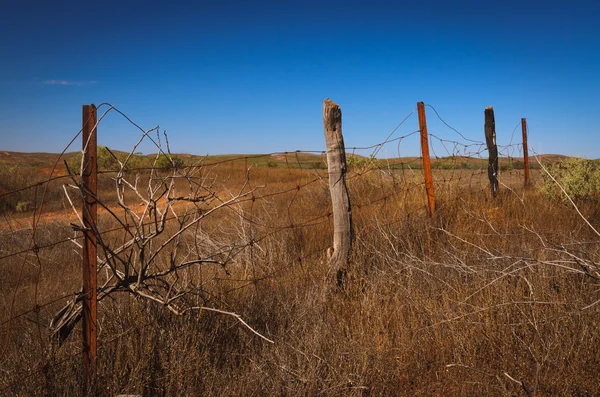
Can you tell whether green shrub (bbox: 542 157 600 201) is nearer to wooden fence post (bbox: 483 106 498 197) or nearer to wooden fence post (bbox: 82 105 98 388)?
wooden fence post (bbox: 483 106 498 197)

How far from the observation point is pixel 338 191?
13.5 feet

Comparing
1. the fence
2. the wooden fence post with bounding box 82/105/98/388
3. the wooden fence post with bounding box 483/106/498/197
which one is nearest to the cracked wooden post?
Result: the fence

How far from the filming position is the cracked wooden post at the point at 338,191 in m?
4.09

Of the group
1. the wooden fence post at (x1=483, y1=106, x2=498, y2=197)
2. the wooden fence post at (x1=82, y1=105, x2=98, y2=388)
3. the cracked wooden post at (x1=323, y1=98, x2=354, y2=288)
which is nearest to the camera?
the wooden fence post at (x1=82, y1=105, x2=98, y2=388)

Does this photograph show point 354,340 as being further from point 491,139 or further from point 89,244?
point 491,139

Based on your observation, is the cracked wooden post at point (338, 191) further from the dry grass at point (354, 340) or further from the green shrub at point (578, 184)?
the green shrub at point (578, 184)

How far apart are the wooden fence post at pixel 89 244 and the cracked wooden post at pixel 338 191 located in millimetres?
2222

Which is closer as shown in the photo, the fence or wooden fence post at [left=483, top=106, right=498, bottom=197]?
the fence

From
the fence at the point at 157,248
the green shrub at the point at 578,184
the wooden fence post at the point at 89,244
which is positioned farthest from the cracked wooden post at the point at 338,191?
the green shrub at the point at 578,184

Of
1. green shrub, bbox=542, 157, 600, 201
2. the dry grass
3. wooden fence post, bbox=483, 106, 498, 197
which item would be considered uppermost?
wooden fence post, bbox=483, 106, 498, 197

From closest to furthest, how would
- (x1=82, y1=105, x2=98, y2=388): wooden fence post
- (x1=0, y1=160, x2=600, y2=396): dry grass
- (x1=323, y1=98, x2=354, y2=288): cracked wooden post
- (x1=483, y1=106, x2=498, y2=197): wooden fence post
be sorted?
(x1=82, y1=105, x2=98, y2=388): wooden fence post, (x1=0, y1=160, x2=600, y2=396): dry grass, (x1=323, y1=98, x2=354, y2=288): cracked wooden post, (x1=483, y1=106, x2=498, y2=197): wooden fence post

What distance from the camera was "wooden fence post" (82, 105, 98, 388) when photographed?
2.33m

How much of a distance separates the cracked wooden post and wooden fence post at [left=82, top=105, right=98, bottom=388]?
222 centimetres

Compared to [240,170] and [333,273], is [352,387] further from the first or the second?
[240,170]
